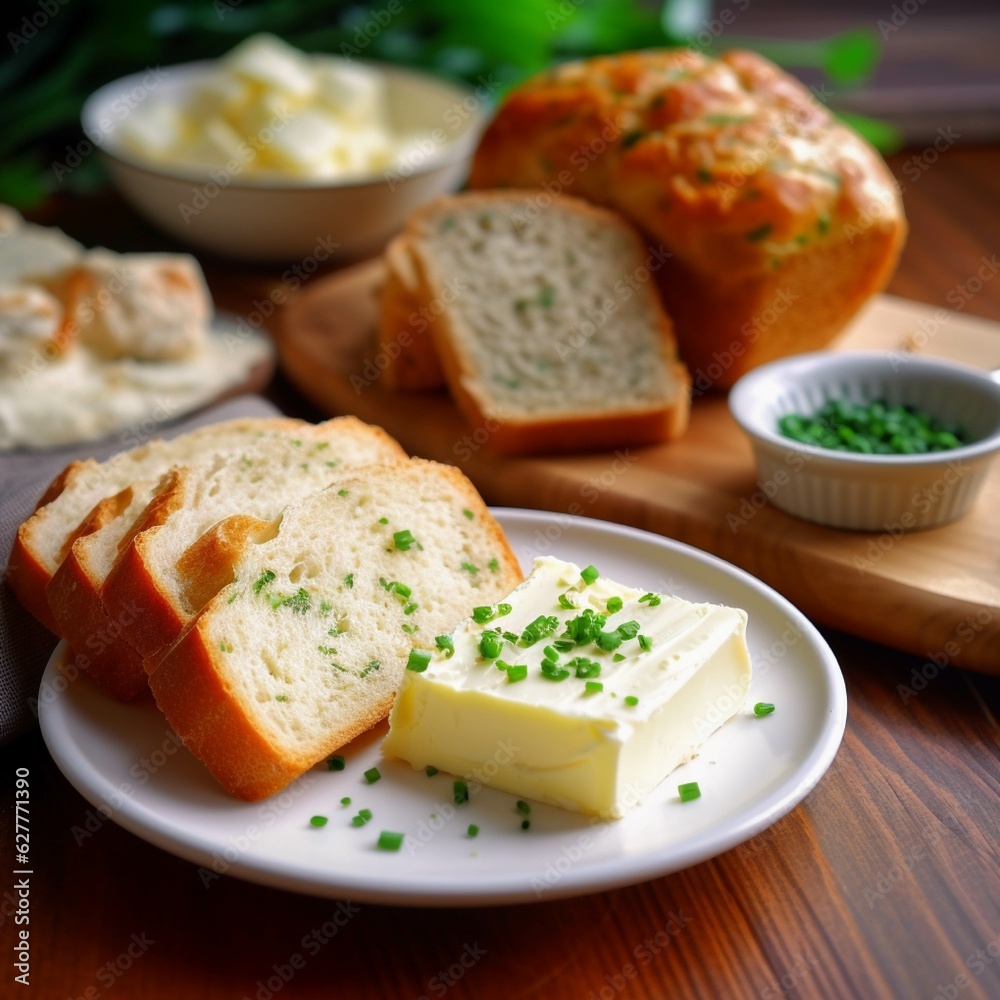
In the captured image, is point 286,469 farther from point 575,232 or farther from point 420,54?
point 420,54

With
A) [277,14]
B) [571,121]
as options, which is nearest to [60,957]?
[571,121]

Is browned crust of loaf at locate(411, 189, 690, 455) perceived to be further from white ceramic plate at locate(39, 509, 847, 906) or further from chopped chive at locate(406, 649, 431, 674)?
chopped chive at locate(406, 649, 431, 674)

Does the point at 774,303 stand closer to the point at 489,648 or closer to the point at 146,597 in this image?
the point at 489,648

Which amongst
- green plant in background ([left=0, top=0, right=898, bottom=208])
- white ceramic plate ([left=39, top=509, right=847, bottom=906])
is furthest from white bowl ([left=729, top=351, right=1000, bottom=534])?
green plant in background ([left=0, top=0, right=898, bottom=208])

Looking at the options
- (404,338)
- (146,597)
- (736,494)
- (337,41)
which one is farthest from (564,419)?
→ (337,41)

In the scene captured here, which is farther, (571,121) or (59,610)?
(571,121)

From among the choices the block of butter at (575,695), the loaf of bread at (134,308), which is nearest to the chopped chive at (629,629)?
the block of butter at (575,695)
